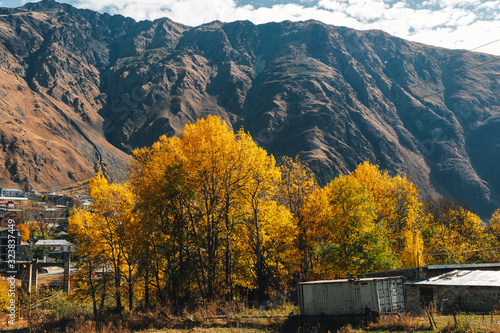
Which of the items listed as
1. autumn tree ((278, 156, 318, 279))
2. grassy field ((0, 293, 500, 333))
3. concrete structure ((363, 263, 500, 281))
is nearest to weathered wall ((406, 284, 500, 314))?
grassy field ((0, 293, 500, 333))

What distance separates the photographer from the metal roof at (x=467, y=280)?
19.9m

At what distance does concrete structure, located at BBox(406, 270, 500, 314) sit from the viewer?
1914 cm

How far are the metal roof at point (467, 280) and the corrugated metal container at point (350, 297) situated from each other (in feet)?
10.5

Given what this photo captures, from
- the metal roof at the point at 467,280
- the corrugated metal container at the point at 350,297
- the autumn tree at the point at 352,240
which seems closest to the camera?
the corrugated metal container at the point at 350,297

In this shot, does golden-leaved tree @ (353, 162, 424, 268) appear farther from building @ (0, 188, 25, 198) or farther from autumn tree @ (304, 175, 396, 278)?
building @ (0, 188, 25, 198)

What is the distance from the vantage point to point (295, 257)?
101ft

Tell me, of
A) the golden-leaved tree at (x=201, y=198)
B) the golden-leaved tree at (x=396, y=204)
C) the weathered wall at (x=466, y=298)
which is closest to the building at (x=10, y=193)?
the golden-leaved tree at (x=201, y=198)

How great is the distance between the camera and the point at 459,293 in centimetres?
2028

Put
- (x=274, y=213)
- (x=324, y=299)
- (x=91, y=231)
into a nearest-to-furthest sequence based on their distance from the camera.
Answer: (x=324, y=299), (x=274, y=213), (x=91, y=231)

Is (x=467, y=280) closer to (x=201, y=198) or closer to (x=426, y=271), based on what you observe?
(x=426, y=271)

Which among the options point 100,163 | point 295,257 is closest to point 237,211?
point 295,257

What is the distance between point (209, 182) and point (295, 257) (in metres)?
11.7

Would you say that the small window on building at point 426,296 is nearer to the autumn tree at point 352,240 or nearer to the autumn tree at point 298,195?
the autumn tree at point 352,240

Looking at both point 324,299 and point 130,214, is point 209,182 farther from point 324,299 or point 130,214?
point 324,299
